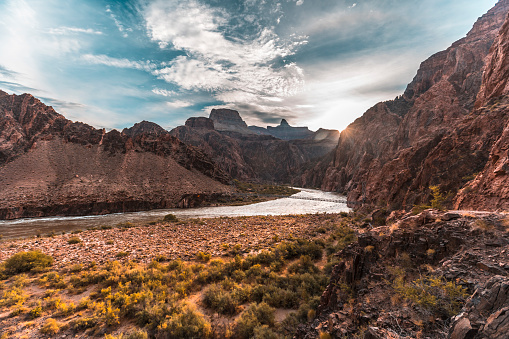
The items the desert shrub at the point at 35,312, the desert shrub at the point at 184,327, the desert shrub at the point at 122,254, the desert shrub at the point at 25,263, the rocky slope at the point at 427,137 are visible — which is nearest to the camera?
the desert shrub at the point at 184,327

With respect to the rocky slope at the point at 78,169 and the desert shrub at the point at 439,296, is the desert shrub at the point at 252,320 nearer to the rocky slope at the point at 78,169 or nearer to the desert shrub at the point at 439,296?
the desert shrub at the point at 439,296

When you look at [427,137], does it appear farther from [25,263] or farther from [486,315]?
[25,263]

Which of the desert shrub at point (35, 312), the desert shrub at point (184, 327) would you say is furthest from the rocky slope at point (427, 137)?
the desert shrub at point (35, 312)

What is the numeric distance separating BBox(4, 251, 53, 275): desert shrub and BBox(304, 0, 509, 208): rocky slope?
1292 inches

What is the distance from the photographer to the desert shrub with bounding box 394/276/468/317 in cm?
449

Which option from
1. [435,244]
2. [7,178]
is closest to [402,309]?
[435,244]

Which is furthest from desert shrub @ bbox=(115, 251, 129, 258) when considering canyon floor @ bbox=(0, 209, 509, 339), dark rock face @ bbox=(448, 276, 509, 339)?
dark rock face @ bbox=(448, 276, 509, 339)

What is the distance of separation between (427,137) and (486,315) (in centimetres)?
3400

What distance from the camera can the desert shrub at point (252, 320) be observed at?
7.71 meters

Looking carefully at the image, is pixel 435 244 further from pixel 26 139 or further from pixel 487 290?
pixel 26 139

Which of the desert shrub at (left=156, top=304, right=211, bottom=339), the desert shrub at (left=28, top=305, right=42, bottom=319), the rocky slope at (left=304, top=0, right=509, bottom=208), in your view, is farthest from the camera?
the rocky slope at (left=304, top=0, right=509, bottom=208)

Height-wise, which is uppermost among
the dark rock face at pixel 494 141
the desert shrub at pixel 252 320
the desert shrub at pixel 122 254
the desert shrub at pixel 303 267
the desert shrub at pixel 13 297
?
the dark rock face at pixel 494 141

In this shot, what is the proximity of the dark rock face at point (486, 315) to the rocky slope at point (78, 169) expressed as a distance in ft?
186

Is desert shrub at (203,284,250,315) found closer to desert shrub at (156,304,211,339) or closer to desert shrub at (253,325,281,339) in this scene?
desert shrub at (156,304,211,339)
